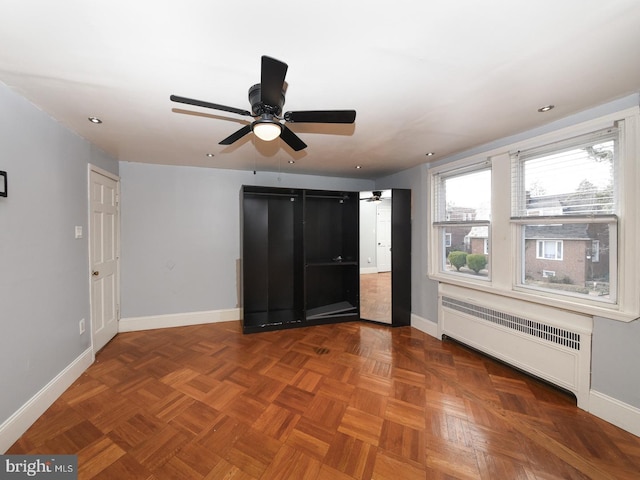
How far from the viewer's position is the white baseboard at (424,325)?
3.42m

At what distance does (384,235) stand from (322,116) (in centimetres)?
256

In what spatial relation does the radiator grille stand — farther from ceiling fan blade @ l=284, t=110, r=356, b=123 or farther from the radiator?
ceiling fan blade @ l=284, t=110, r=356, b=123

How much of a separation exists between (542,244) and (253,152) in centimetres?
326

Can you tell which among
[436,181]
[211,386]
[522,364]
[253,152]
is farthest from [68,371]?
[436,181]

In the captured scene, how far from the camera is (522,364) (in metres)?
2.42

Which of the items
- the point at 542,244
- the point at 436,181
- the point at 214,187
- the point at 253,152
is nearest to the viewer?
the point at 542,244

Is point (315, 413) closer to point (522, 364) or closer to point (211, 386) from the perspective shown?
point (211, 386)

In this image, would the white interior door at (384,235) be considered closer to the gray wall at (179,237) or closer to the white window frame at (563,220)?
the white window frame at (563,220)

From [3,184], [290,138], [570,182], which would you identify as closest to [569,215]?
[570,182]

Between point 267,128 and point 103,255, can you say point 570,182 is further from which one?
point 103,255

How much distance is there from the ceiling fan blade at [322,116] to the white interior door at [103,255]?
259 cm

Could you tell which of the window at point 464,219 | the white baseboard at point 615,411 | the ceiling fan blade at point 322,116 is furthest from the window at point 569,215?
the ceiling fan blade at point 322,116

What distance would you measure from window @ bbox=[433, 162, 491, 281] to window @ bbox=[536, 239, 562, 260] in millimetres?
491

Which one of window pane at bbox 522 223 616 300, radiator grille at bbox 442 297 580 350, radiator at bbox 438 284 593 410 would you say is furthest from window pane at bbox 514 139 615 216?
radiator grille at bbox 442 297 580 350
